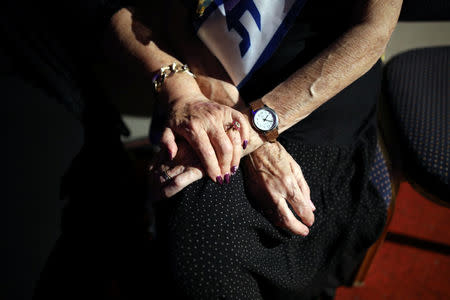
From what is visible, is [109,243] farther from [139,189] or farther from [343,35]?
[343,35]

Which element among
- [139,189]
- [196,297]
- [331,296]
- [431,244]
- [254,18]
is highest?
[254,18]

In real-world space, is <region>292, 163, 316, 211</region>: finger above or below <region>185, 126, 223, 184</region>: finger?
below

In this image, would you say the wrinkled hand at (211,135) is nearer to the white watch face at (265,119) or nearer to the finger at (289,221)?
the white watch face at (265,119)

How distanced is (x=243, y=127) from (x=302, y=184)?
0.63ft

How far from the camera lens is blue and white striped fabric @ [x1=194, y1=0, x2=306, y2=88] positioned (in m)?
0.63

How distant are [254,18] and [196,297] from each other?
623 millimetres

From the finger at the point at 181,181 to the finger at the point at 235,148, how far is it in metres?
0.07

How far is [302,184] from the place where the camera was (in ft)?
2.05

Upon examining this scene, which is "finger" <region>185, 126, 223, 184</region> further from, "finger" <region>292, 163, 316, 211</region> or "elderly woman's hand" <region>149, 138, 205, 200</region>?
"finger" <region>292, 163, 316, 211</region>

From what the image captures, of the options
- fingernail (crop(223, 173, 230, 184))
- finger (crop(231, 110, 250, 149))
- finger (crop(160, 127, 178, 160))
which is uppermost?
finger (crop(160, 127, 178, 160))

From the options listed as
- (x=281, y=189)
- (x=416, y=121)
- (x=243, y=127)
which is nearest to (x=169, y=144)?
(x=243, y=127)

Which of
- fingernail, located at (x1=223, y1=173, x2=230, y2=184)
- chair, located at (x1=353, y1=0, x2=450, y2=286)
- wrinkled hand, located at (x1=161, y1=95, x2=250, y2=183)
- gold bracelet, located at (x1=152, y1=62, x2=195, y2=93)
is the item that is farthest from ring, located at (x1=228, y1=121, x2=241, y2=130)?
chair, located at (x1=353, y1=0, x2=450, y2=286)

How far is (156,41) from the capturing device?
74 cm

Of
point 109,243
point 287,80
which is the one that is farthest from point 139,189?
point 287,80
